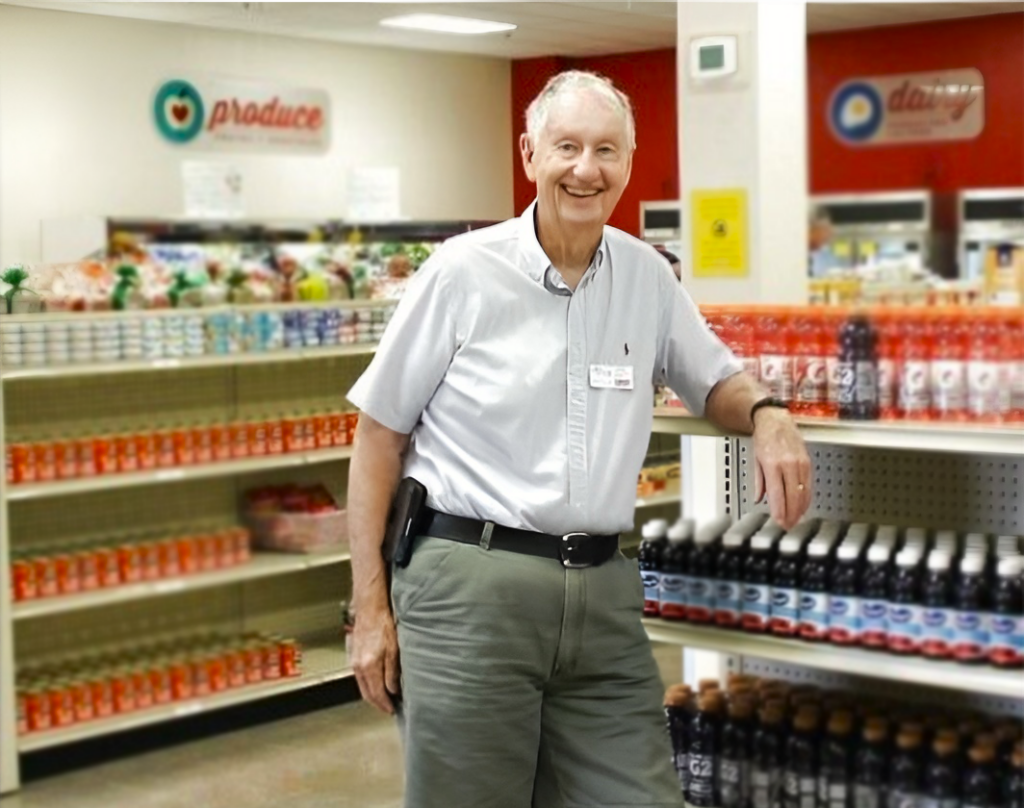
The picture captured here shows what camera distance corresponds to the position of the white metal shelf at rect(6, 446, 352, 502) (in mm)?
3271

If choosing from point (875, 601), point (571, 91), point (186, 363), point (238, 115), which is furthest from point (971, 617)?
point (238, 115)

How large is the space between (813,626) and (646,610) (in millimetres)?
396

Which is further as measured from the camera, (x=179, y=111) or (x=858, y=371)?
(x=179, y=111)

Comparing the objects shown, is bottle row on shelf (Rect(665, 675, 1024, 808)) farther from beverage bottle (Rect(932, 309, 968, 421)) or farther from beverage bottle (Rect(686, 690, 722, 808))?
beverage bottle (Rect(932, 309, 968, 421))

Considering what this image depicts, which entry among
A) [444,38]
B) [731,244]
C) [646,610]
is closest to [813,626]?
[646,610]

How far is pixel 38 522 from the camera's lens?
4.02m

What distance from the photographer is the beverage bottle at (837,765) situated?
3.36 m

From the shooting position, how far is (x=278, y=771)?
4102mm

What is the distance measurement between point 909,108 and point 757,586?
1.12 meters

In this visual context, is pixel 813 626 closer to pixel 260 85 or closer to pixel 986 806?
pixel 986 806

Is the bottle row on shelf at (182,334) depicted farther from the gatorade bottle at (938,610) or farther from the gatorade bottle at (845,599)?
the gatorade bottle at (938,610)

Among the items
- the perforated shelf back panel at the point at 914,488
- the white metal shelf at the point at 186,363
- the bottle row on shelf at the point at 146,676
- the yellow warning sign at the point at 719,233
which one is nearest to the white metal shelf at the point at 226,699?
the bottle row on shelf at the point at 146,676

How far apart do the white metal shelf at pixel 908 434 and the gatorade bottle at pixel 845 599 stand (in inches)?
11.6

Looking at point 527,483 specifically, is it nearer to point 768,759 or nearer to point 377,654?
point 377,654
